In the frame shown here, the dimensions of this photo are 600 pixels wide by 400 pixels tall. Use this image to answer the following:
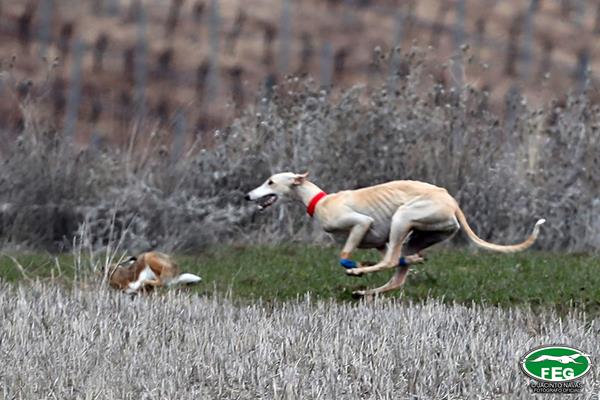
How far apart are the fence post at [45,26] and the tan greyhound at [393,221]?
8177 millimetres

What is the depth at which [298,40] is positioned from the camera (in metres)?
19.3

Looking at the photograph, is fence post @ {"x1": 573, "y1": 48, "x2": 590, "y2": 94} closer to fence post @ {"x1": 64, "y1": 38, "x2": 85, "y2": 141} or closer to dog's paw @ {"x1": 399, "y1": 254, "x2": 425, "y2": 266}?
fence post @ {"x1": 64, "y1": 38, "x2": 85, "y2": 141}

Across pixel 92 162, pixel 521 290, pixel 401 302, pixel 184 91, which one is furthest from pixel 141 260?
pixel 184 91

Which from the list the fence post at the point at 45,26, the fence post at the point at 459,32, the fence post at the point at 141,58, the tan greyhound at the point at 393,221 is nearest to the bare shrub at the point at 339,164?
the fence post at the point at 459,32

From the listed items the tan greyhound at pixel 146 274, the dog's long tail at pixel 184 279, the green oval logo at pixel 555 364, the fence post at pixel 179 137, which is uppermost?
the green oval logo at pixel 555 364

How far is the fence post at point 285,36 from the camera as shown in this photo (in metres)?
19.0

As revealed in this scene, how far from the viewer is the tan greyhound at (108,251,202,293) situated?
1162cm

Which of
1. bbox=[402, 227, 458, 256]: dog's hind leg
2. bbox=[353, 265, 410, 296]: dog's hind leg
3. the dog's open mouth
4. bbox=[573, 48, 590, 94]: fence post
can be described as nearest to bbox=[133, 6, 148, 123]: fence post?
bbox=[573, 48, 590, 94]: fence post

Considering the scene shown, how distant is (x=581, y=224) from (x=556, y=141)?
1.13 m

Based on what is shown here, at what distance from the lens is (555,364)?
7496 mm

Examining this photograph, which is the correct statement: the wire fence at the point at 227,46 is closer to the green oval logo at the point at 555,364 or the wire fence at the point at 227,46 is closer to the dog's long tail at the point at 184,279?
the dog's long tail at the point at 184,279

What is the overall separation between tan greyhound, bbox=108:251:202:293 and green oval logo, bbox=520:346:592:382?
462cm

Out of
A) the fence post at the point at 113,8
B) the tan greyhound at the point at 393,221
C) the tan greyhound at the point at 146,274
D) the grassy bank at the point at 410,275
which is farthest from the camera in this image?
the fence post at the point at 113,8

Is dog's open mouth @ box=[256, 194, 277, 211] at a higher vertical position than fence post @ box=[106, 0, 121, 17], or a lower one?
higher
